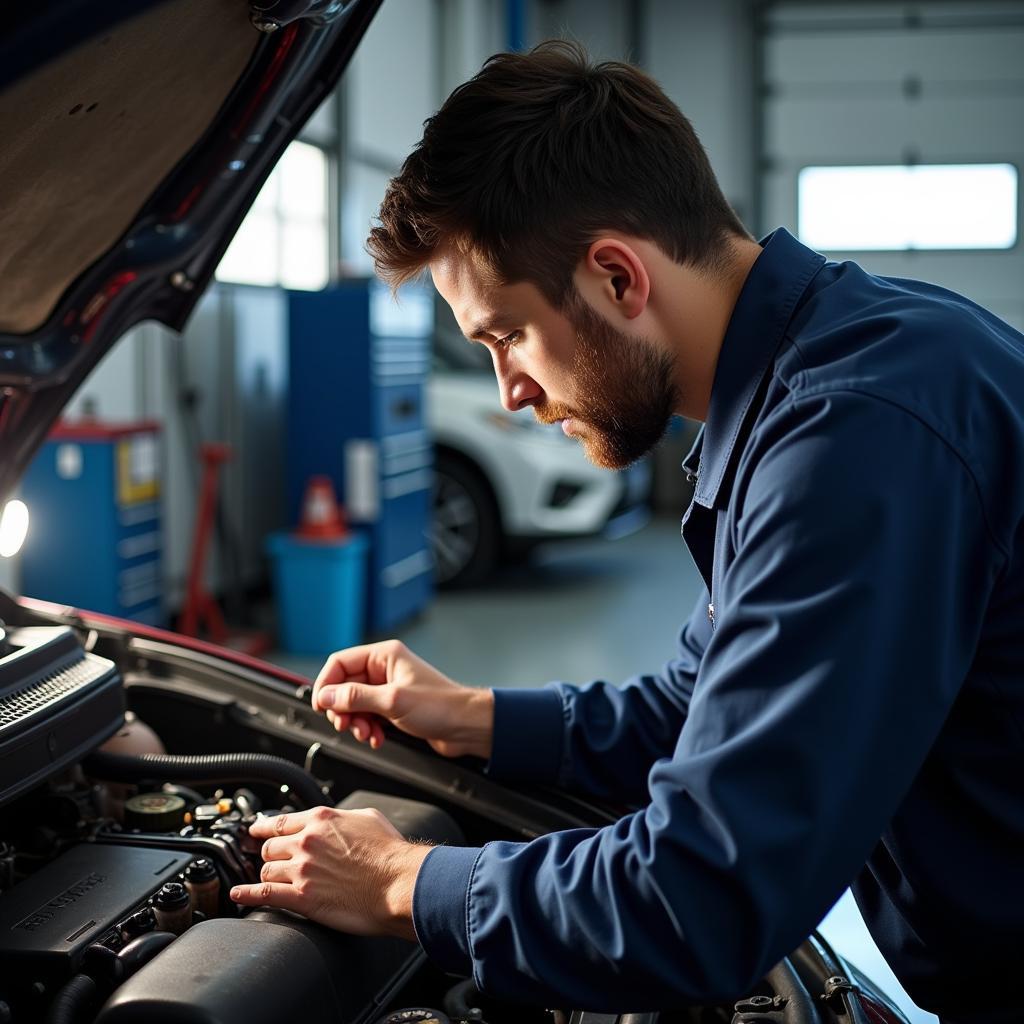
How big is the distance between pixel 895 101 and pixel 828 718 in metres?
9.83

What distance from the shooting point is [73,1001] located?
1015 millimetres

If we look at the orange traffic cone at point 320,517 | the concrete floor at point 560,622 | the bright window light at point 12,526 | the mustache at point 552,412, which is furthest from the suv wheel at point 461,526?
the mustache at point 552,412

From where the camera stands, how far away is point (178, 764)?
1479mm

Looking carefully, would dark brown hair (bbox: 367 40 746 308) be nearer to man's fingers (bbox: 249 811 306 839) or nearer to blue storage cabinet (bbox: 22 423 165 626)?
man's fingers (bbox: 249 811 306 839)

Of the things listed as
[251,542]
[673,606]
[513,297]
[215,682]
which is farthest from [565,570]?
[513,297]

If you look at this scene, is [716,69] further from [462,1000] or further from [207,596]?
[462,1000]

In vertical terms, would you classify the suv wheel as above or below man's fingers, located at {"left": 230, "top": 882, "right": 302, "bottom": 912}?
below

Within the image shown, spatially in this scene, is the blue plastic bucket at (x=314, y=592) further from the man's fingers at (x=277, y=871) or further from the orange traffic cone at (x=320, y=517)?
the man's fingers at (x=277, y=871)

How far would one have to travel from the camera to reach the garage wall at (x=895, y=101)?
31.7 feet

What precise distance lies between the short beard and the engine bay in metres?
0.45

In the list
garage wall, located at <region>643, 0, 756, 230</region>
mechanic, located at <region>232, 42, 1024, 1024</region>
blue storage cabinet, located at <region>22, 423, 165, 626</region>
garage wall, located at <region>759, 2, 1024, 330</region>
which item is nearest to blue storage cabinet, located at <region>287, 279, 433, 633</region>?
blue storage cabinet, located at <region>22, 423, 165, 626</region>

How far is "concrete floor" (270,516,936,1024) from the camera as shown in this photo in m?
4.61

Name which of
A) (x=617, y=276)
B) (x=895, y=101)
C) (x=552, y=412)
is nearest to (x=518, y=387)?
(x=552, y=412)

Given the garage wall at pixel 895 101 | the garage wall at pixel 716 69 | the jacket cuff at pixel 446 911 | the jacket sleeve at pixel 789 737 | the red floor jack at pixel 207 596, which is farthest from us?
the garage wall at pixel 716 69
